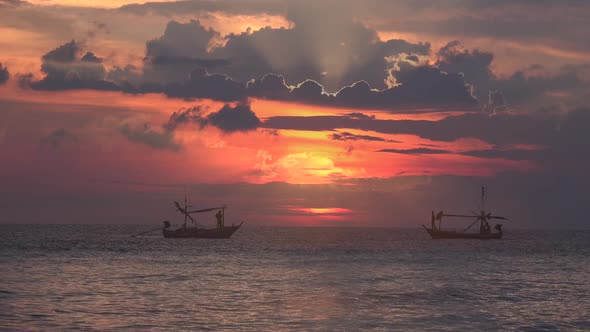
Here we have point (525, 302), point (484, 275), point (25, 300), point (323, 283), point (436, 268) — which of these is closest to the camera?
point (25, 300)

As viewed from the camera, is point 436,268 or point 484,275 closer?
point 484,275

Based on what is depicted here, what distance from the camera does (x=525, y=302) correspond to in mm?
54750

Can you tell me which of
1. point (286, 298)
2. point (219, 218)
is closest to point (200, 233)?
point (219, 218)

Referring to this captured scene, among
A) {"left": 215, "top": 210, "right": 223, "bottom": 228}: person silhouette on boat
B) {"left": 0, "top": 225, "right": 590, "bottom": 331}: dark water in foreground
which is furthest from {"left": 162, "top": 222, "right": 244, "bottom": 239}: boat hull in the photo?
{"left": 0, "top": 225, "right": 590, "bottom": 331}: dark water in foreground

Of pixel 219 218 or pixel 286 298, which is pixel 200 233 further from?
pixel 286 298

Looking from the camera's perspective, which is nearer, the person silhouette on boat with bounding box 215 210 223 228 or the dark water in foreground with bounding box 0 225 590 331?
the dark water in foreground with bounding box 0 225 590 331

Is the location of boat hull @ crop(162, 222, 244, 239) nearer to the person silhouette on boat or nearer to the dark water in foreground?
the person silhouette on boat

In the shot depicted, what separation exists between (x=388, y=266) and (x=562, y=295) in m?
35.1

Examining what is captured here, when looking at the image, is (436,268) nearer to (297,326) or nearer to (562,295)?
(562,295)

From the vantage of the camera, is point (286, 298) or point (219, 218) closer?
point (286, 298)

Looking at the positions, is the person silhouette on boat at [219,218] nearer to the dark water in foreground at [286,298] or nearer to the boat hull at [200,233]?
A: the boat hull at [200,233]

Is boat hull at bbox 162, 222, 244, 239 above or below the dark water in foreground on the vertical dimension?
above

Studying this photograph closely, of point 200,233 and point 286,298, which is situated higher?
point 200,233

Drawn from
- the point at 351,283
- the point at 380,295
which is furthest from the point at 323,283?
the point at 380,295
